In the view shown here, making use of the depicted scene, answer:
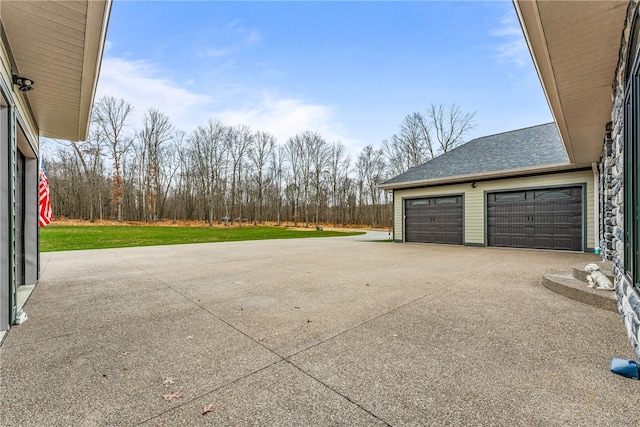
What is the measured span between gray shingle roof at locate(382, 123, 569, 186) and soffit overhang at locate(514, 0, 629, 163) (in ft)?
14.8

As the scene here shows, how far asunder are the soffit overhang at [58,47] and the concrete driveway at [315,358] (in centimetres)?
272

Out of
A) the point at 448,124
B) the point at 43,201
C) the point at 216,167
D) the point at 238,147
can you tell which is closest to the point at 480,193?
the point at 43,201

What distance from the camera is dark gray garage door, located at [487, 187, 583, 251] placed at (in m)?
8.31

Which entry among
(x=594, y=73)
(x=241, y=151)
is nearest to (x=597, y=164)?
(x=594, y=73)

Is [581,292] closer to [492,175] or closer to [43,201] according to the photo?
[492,175]

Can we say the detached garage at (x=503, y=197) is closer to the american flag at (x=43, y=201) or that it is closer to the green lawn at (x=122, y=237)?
the green lawn at (x=122, y=237)

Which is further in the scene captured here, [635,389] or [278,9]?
[278,9]

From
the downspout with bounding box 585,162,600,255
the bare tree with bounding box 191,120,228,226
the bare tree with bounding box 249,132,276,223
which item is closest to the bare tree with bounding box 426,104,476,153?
the downspout with bounding box 585,162,600,255

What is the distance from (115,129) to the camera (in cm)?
2561

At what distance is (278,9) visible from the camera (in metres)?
8.30

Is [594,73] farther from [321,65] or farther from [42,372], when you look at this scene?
→ [321,65]

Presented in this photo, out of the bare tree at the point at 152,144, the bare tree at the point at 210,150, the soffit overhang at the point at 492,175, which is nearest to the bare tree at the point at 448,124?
the soffit overhang at the point at 492,175

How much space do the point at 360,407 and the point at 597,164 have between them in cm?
951

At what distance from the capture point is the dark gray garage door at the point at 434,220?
10781 millimetres
